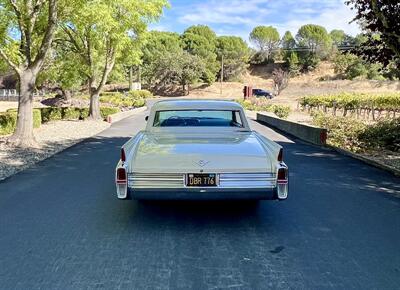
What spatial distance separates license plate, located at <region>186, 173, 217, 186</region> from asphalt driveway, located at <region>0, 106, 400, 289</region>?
1.88 feet

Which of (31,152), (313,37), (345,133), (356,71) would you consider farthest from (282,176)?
(313,37)

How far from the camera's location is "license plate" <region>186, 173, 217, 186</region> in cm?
→ 503

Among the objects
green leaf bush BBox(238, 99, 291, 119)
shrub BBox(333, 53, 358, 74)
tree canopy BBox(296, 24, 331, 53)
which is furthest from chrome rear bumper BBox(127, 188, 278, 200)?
tree canopy BBox(296, 24, 331, 53)

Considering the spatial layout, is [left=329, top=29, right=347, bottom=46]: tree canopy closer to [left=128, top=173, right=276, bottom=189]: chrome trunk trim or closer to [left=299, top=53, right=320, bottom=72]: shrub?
[left=299, top=53, right=320, bottom=72]: shrub

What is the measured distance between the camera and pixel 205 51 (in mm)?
98875


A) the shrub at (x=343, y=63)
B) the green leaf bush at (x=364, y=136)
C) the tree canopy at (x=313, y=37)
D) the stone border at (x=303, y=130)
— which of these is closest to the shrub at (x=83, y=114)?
the stone border at (x=303, y=130)

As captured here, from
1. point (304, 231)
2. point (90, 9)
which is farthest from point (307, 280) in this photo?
point (90, 9)

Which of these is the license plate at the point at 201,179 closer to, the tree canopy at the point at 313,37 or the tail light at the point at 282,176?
the tail light at the point at 282,176

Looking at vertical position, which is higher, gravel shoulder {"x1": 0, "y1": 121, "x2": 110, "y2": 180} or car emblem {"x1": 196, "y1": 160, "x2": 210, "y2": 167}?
car emblem {"x1": 196, "y1": 160, "x2": 210, "y2": 167}

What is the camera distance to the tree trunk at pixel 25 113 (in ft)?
44.1

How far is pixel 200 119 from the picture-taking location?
711 cm

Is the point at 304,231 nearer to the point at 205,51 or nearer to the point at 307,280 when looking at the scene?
the point at 307,280

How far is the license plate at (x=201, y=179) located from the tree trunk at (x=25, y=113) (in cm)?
973

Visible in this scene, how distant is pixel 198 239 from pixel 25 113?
10.6 metres
